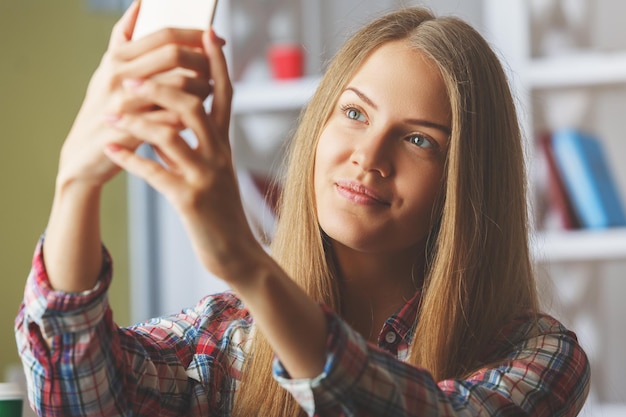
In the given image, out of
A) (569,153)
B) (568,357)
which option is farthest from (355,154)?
(569,153)

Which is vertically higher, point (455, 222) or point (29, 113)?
point (29, 113)

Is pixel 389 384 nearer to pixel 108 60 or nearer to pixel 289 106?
pixel 108 60

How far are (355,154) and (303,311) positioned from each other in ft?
1.31

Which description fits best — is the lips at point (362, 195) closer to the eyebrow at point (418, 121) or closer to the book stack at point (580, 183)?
the eyebrow at point (418, 121)

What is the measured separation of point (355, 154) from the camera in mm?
1240

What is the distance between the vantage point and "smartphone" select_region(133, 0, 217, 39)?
90 centimetres

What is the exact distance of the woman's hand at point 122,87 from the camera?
874mm

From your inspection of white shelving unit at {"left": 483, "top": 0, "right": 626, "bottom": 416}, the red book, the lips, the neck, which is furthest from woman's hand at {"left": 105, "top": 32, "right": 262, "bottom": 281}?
the red book

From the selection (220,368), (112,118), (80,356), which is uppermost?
(112,118)

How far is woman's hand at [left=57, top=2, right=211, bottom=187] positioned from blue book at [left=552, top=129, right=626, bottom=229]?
6.91 ft

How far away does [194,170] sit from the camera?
0.84 meters

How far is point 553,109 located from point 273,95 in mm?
830

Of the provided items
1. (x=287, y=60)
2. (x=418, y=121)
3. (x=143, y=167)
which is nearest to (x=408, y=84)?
(x=418, y=121)

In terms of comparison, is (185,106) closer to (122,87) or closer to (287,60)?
(122,87)
